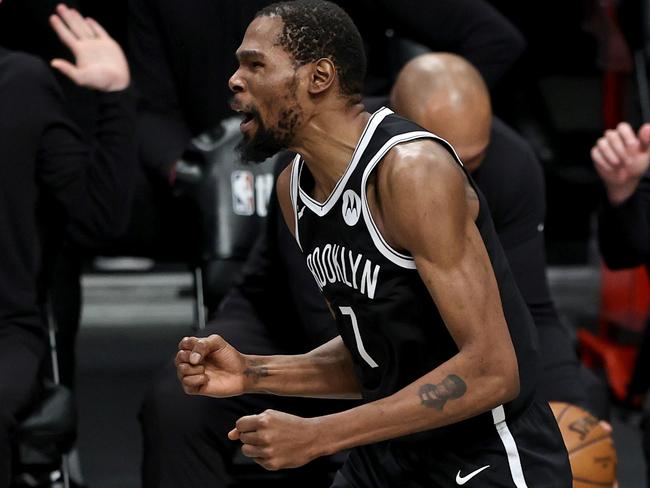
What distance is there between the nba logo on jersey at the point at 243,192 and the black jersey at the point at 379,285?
3.56 feet

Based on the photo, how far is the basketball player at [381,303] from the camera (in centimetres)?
213

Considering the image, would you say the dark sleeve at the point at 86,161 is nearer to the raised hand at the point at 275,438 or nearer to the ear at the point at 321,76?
the ear at the point at 321,76

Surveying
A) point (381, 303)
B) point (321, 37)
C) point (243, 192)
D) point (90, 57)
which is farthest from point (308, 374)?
point (90, 57)

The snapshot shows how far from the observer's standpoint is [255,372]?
2383 mm

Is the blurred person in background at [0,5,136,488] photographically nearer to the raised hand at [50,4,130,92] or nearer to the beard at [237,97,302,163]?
the raised hand at [50,4,130,92]

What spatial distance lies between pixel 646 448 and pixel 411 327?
1374mm

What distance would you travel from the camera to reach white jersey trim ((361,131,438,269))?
7.22 feet

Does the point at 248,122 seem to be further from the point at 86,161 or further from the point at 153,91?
the point at 153,91

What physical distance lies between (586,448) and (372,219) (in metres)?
1.07

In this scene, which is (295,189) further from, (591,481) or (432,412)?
(591,481)

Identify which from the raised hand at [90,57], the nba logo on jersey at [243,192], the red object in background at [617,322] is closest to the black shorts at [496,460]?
the nba logo on jersey at [243,192]

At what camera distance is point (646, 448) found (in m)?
3.44

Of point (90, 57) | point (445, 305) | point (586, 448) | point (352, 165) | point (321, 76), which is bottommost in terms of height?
point (586, 448)

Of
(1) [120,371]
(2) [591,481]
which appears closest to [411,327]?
(2) [591,481]
